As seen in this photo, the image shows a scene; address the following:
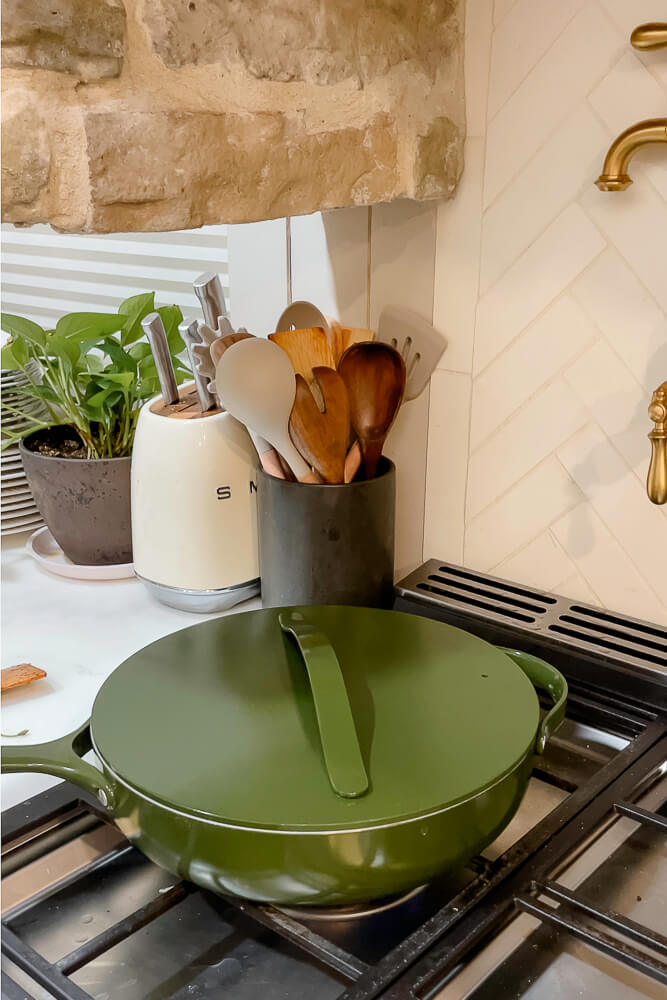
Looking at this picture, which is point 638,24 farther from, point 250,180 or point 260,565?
point 260,565

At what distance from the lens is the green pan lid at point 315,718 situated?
0.66 m

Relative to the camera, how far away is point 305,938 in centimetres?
69

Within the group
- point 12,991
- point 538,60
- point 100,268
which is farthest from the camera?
point 100,268

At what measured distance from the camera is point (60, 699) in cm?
95

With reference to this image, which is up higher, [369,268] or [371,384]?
[369,268]

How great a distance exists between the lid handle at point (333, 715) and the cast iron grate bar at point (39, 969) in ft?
0.67

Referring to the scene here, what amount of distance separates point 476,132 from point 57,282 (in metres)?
0.85

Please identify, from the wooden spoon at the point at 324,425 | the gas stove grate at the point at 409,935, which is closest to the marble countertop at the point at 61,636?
the gas stove grate at the point at 409,935

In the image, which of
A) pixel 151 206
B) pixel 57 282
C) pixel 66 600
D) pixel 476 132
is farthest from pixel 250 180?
pixel 57 282

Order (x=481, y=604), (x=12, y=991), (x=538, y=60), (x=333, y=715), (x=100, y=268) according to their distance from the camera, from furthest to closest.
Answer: (x=100, y=268)
(x=481, y=604)
(x=538, y=60)
(x=333, y=715)
(x=12, y=991)

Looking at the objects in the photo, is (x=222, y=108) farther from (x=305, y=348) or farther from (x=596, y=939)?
(x=596, y=939)

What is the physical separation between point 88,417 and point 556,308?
0.53 metres

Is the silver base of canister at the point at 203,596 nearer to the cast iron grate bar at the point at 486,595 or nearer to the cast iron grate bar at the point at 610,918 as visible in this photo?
the cast iron grate bar at the point at 486,595

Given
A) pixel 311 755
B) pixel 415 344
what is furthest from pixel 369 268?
pixel 311 755
